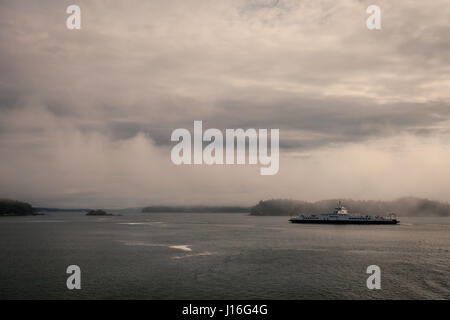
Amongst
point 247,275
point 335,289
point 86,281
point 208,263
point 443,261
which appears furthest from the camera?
point 443,261

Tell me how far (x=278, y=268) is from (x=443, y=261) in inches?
1538

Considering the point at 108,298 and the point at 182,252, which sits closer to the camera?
the point at 108,298

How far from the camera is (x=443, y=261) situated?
72062 millimetres

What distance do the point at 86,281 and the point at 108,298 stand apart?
437 inches
